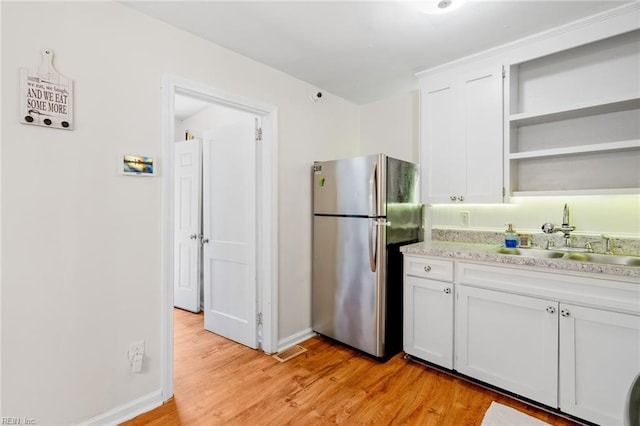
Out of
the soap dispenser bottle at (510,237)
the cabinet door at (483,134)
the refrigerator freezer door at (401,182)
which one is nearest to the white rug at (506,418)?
the soap dispenser bottle at (510,237)

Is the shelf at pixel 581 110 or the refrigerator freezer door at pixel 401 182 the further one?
the refrigerator freezer door at pixel 401 182

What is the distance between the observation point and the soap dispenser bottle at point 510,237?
7.50 feet

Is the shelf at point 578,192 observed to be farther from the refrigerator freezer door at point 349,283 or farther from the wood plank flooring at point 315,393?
the wood plank flooring at point 315,393

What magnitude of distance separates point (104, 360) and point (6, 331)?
1.53ft

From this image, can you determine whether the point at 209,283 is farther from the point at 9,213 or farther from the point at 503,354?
the point at 503,354

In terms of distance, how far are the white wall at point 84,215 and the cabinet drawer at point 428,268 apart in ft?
5.99

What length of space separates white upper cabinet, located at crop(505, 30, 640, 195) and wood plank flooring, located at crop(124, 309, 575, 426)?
154 centimetres

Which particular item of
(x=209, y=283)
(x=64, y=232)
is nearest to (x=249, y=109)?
(x=64, y=232)

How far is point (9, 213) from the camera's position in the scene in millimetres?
1382

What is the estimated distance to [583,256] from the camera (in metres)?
1.99

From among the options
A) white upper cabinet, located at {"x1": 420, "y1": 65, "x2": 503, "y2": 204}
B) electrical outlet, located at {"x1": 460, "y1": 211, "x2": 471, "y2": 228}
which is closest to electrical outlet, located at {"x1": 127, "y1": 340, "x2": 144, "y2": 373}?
white upper cabinet, located at {"x1": 420, "y1": 65, "x2": 503, "y2": 204}

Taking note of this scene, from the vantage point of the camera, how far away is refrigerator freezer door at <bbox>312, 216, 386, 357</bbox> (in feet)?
7.61

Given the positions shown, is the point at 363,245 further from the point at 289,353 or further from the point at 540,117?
the point at 540,117

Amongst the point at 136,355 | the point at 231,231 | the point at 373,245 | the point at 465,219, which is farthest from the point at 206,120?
the point at 465,219
